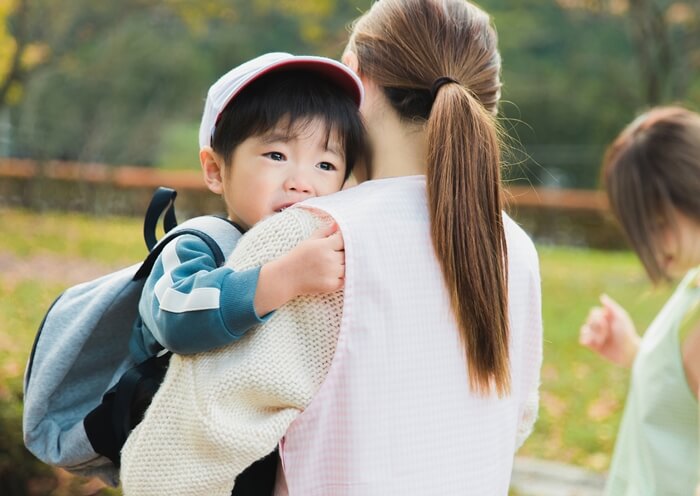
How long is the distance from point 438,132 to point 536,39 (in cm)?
1974

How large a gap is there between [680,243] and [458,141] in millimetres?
1373

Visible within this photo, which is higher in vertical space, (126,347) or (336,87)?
(336,87)

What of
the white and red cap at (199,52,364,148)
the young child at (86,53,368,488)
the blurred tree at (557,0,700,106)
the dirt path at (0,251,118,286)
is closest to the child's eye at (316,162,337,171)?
the young child at (86,53,368,488)

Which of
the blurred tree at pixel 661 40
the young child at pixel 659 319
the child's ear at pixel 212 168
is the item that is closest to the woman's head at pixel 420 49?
the child's ear at pixel 212 168

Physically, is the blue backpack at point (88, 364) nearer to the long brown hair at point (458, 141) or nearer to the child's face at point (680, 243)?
the long brown hair at point (458, 141)

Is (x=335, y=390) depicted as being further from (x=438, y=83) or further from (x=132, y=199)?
(x=132, y=199)

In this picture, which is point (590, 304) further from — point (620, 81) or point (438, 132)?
point (620, 81)

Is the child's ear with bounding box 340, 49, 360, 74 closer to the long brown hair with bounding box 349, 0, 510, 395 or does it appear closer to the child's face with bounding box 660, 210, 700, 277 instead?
the long brown hair with bounding box 349, 0, 510, 395

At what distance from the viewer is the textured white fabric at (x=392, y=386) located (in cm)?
146

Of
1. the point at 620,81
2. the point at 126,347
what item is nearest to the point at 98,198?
the point at 620,81

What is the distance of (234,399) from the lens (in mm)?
1430

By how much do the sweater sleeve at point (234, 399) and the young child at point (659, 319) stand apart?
130 centimetres

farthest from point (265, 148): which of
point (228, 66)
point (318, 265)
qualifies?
point (228, 66)

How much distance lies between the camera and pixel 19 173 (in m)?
17.7
